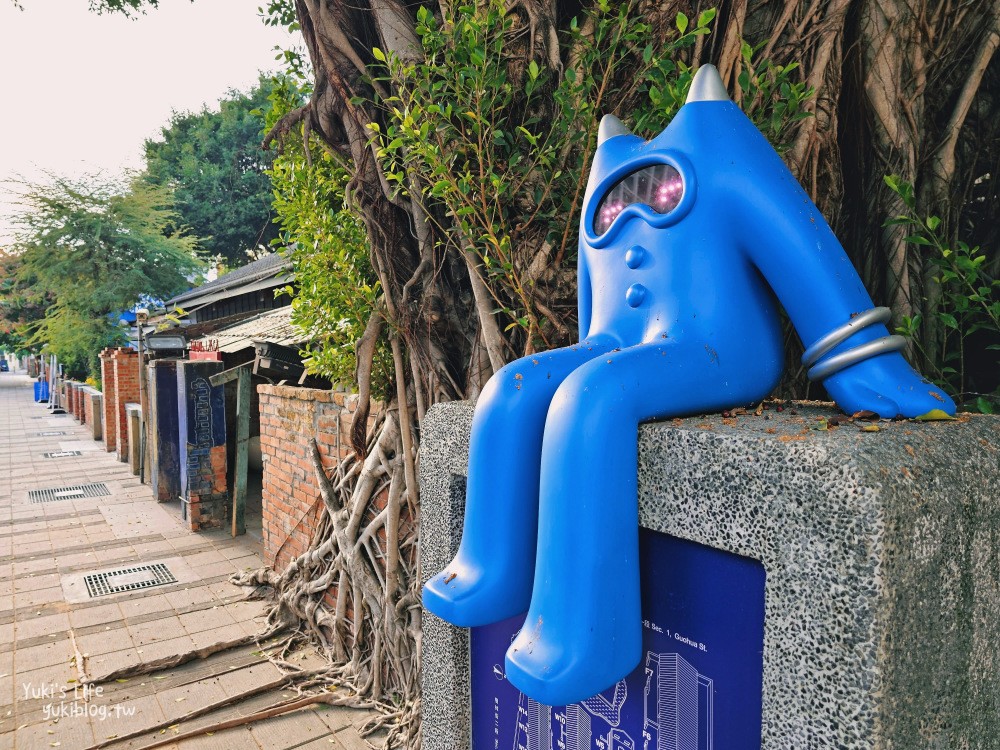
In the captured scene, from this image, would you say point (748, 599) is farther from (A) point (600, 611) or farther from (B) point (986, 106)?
(B) point (986, 106)

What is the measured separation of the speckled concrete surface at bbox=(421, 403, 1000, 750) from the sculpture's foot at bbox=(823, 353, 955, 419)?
48 mm

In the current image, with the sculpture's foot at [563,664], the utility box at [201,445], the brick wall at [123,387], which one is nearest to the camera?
the sculpture's foot at [563,664]

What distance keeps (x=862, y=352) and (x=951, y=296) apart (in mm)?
857

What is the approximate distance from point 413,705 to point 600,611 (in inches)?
108

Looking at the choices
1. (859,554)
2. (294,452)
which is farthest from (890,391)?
(294,452)

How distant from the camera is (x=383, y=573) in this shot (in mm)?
3777

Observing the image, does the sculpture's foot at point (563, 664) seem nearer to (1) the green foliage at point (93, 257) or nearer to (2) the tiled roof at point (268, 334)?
(2) the tiled roof at point (268, 334)

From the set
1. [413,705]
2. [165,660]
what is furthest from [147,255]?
[413,705]

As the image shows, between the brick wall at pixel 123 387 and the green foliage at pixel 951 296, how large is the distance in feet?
45.7

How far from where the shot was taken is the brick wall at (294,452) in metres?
4.40

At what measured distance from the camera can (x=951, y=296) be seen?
1.82 meters

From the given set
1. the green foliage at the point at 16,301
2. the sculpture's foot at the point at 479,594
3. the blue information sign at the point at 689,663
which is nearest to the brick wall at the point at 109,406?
the green foliage at the point at 16,301

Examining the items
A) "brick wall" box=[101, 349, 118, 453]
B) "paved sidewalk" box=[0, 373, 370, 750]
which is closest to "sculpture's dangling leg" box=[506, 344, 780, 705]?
"paved sidewalk" box=[0, 373, 370, 750]

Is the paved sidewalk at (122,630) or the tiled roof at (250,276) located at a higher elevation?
the tiled roof at (250,276)
